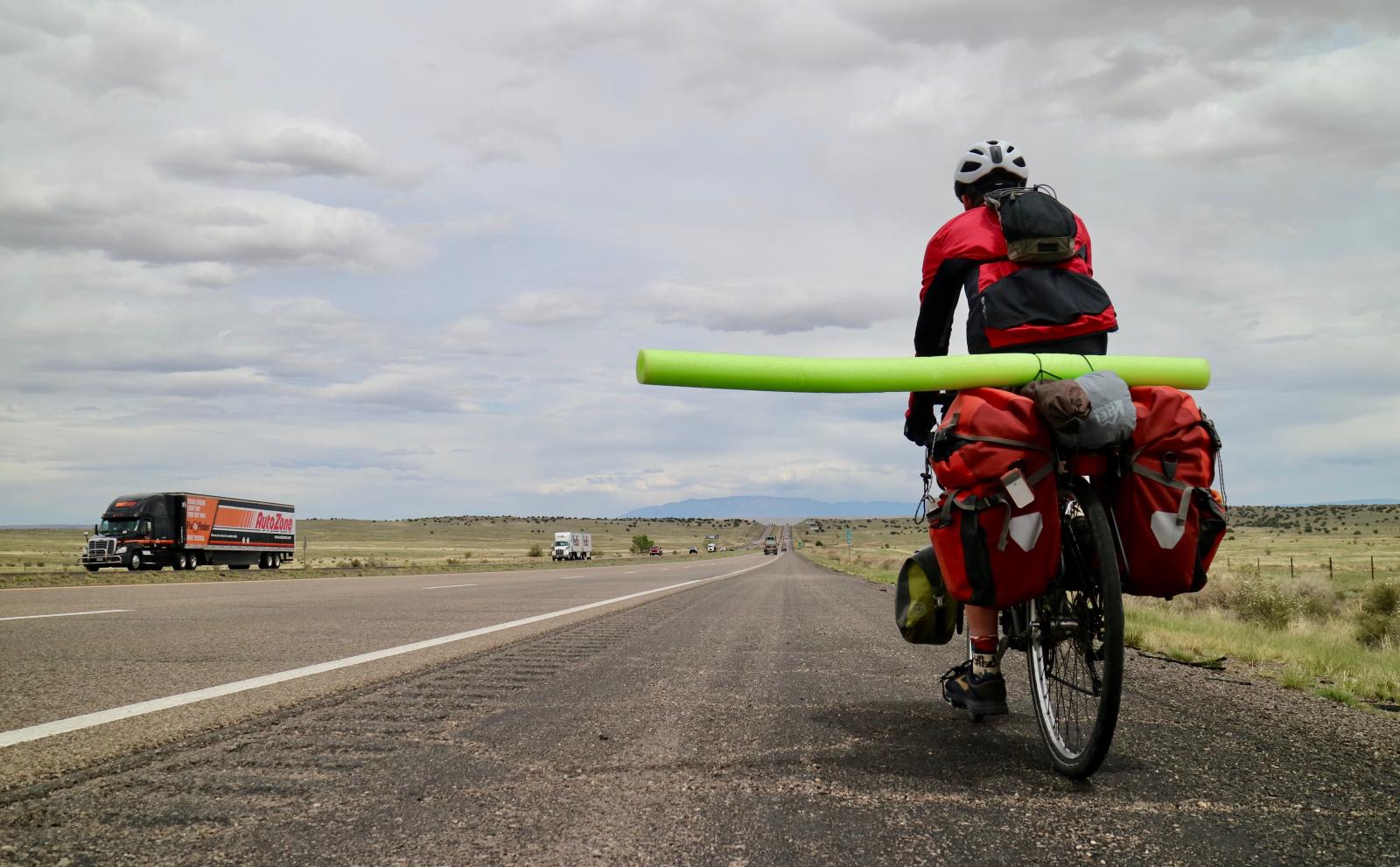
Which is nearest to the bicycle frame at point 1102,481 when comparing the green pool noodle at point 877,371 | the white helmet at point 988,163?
the green pool noodle at point 877,371

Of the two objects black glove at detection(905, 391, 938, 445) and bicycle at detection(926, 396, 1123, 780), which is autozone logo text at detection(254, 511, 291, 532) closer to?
black glove at detection(905, 391, 938, 445)

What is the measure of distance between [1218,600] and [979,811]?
18.3m

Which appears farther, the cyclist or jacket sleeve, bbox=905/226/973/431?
jacket sleeve, bbox=905/226/973/431

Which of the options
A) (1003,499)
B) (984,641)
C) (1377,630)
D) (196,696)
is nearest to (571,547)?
(1377,630)

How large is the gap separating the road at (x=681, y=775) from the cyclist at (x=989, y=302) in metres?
0.33

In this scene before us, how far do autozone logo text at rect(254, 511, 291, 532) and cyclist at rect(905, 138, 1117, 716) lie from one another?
48053 mm

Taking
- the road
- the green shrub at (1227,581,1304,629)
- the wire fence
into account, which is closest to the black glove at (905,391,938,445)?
the road

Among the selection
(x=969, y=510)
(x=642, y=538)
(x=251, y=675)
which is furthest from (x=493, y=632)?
(x=642, y=538)

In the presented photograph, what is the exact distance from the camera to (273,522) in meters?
47.6

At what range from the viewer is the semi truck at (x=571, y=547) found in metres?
74.8

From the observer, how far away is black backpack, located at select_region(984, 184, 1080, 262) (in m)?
3.41

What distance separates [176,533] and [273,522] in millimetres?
8265

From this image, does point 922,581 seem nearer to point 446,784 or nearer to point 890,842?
point 890,842

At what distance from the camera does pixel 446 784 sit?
295cm
